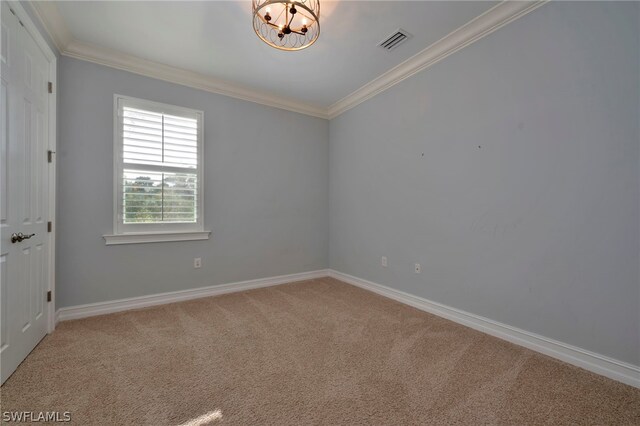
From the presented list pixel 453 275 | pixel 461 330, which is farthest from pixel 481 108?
pixel 461 330

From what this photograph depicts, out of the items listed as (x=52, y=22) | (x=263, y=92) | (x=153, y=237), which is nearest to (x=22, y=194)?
(x=153, y=237)

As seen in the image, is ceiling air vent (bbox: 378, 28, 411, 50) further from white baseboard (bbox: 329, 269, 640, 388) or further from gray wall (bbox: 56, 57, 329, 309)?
white baseboard (bbox: 329, 269, 640, 388)

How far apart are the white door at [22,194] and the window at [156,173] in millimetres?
670

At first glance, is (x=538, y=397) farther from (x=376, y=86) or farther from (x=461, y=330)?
(x=376, y=86)

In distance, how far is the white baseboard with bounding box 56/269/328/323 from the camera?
267 centimetres

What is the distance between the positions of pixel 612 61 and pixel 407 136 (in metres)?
1.64

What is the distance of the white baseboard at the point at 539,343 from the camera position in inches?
67.3

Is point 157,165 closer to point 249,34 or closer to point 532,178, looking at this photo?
point 249,34

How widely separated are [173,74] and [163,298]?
8.65 ft

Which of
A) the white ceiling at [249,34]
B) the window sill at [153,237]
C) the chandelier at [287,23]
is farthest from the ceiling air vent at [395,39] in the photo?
the window sill at [153,237]

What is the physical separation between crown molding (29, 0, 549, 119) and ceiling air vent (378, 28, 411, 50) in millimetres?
328

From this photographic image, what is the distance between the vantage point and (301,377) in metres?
1.75

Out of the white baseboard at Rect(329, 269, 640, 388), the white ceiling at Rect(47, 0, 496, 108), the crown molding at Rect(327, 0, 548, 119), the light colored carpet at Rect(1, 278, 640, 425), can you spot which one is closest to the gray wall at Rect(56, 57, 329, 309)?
the white ceiling at Rect(47, 0, 496, 108)

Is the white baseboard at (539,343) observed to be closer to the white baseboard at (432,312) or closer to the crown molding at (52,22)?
the white baseboard at (432,312)
